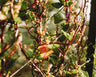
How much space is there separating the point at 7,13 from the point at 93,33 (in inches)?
36.5

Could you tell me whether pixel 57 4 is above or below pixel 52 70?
above

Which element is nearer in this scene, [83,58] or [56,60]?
[56,60]

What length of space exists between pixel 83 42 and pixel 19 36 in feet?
2.69

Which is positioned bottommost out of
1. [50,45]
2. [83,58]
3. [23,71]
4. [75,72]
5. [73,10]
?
[23,71]

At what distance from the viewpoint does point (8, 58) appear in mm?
370

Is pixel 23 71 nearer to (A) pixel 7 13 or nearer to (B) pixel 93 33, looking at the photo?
(B) pixel 93 33

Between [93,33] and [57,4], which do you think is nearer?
[57,4]

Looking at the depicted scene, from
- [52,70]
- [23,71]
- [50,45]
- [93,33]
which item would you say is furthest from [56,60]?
[23,71]

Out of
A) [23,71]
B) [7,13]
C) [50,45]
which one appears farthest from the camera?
[23,71]

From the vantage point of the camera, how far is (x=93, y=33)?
44.8 inches

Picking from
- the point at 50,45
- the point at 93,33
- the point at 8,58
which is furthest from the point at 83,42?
the point at 8,58

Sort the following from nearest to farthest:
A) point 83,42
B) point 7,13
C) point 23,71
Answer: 1. point 7,13
2. point 83,42
3. point 23,71

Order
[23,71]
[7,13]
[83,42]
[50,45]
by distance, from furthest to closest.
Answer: [23,71], [83,42], [50,45], [7,13]

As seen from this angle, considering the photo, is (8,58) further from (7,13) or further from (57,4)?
(57,4)
